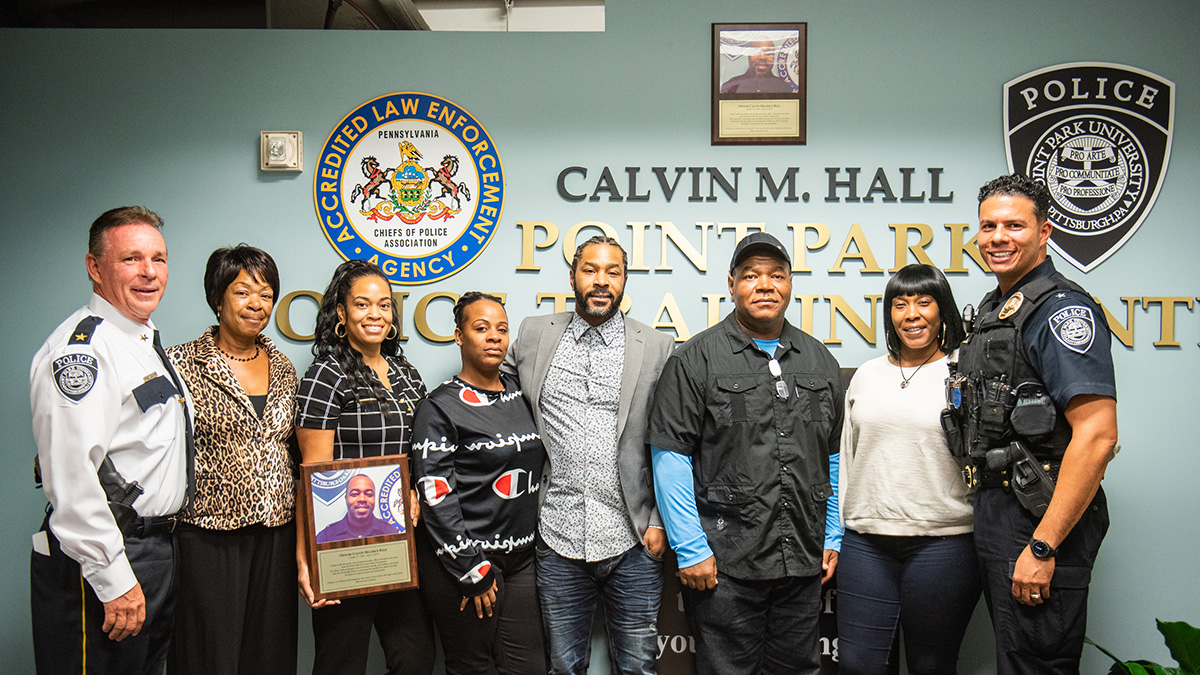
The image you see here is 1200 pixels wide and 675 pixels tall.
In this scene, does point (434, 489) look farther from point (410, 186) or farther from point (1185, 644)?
point (1185, 644)

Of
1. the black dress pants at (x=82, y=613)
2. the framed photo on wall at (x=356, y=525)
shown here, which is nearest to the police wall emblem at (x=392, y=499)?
the framed photo on wall at (x=356, y=525)

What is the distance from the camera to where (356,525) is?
2.06 meters

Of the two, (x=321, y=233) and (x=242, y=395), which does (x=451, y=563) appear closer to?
(x=242, y=395)

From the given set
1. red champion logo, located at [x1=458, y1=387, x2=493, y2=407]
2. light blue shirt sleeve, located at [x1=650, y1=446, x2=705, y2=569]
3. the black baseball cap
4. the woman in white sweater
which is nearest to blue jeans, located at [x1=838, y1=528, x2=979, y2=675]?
the woman in white sweater

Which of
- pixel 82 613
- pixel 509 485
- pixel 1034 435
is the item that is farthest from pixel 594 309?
pixel 82 613

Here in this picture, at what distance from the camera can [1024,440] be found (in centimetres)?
195

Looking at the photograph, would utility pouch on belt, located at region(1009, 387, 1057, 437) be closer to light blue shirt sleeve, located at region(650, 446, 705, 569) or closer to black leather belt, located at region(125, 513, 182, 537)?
light blue shirt sleeve, located at region(650, 446, 705, 569)

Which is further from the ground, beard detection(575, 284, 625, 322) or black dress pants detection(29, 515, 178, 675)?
beard detection(575, 284, 625, 322)

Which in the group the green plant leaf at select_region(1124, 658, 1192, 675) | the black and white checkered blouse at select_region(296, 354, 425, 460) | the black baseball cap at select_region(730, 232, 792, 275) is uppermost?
the black baseball cap at select_region(730, 232, 792, 275)

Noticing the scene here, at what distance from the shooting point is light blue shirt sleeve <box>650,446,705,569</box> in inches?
81.9

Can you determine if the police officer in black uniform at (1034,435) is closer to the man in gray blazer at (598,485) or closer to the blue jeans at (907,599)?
the blue jeans at (907,599)

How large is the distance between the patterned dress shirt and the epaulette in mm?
1304

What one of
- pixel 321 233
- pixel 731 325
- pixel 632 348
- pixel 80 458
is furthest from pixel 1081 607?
pixel 321 233

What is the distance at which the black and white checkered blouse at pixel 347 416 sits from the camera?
82.0 inches
